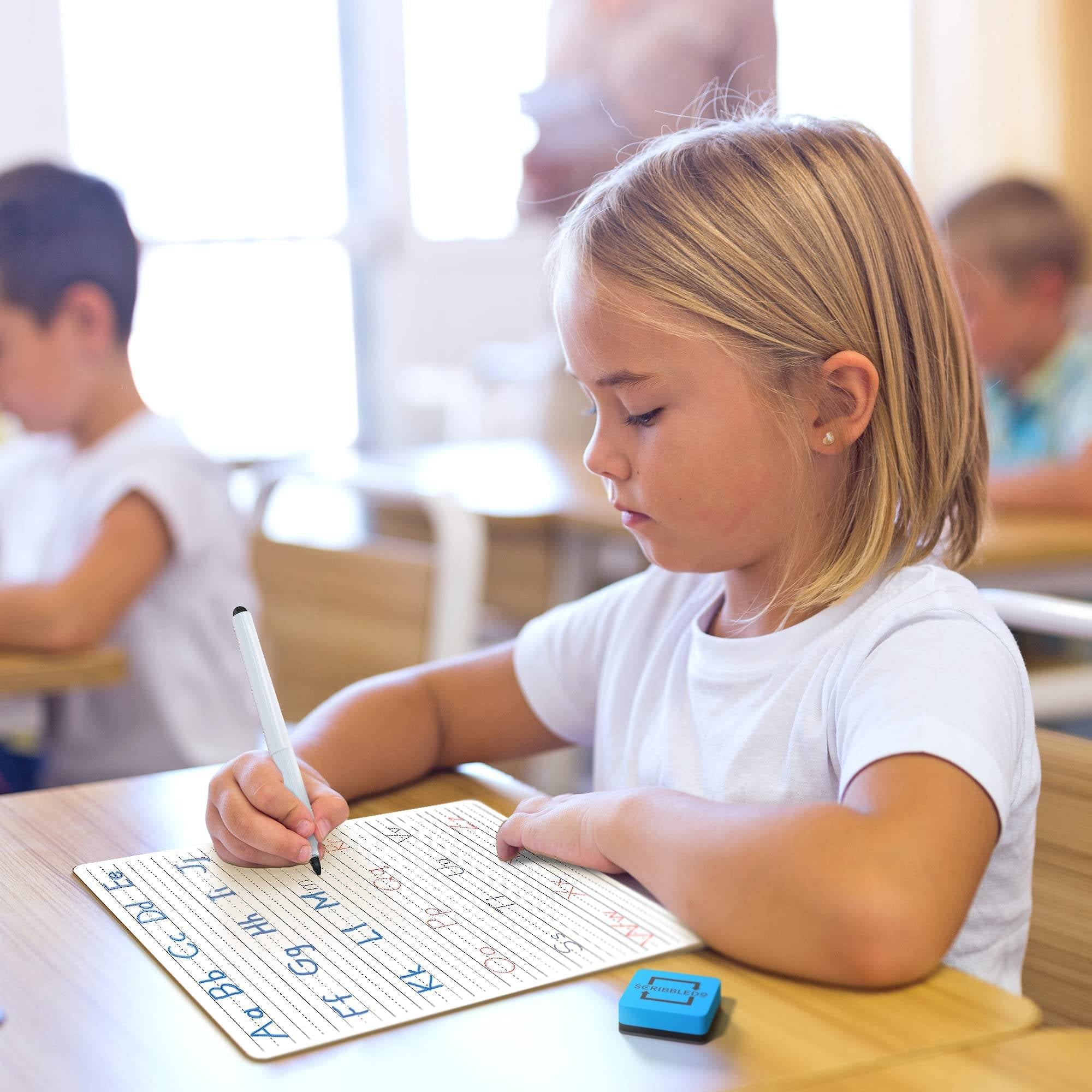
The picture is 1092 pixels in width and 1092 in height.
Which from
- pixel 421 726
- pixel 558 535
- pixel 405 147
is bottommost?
pixel 558 535

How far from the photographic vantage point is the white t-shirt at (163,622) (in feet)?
5.32

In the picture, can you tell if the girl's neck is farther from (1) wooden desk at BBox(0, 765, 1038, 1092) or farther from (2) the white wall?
(2) the white wall

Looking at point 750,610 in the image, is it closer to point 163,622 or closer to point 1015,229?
point 163,622

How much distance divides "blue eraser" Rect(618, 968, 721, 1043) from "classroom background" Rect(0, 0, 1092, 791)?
204 centimetres

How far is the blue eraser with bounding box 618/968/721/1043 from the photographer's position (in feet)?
1.85

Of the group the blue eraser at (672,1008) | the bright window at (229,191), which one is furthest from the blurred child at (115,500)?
the bright window at (229,191)

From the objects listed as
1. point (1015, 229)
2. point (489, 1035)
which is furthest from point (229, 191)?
point (489, 1035)

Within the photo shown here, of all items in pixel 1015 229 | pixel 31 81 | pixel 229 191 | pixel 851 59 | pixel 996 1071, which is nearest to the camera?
pixel 996 1071

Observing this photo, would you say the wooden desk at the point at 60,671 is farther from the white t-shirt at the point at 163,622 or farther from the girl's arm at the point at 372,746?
the girl's arm at the point at 372,746

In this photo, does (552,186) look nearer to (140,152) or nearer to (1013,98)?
(140,152)

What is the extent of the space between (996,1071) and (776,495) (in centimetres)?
40

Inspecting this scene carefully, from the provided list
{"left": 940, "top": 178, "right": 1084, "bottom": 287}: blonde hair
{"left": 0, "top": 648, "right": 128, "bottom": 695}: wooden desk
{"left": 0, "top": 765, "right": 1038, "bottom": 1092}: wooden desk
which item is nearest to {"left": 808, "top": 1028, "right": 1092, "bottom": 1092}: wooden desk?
{"left": 0, "top": 765, "right": 1038, "bottom": 1092}: wooden desk

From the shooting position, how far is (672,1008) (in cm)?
57

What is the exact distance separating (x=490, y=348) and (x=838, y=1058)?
3310 mm
